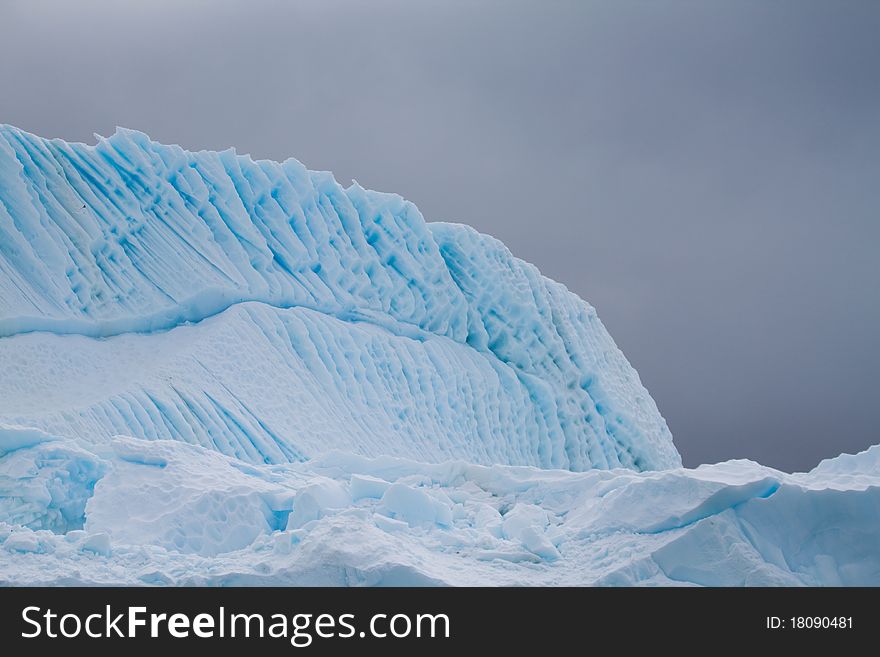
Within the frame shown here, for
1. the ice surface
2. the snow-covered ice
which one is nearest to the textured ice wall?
the snow-covered ice

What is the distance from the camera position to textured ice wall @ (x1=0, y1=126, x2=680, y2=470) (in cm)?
883

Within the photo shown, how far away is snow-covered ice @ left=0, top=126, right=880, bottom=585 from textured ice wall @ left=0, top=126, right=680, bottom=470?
28 millimetres

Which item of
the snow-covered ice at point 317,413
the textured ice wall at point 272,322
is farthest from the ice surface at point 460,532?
the textured ice wall at point 272,322

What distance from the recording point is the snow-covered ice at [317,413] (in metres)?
5.13

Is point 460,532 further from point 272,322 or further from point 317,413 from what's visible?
point 272,322

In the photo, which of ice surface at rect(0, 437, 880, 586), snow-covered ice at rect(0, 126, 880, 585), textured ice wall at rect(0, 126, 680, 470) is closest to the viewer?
ice surface at rect(0, 437, 880, 586)

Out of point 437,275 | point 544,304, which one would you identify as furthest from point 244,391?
point 544,304

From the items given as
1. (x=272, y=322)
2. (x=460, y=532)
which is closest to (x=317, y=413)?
(x=272, y=322)

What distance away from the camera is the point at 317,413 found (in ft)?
32.1

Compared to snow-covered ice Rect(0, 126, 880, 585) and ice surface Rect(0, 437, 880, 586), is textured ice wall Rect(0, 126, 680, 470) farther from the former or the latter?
ice surface Rect(0, 437, 880, 586)

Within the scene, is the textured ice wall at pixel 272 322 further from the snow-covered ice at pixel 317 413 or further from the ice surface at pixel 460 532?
the ice surface at pixel 460 532
